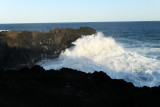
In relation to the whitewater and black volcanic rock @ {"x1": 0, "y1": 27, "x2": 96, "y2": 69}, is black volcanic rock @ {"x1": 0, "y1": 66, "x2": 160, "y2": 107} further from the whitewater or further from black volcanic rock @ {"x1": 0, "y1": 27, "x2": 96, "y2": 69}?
black volcanic rock @ {"x1": 0, "y1": 27, "x2": 96, "y2": 69}

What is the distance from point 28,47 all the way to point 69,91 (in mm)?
15221

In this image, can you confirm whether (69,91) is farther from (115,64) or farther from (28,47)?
(28,47)

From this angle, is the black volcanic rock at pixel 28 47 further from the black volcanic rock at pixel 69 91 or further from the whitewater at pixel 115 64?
the black volcanic rock at pixel 69 91

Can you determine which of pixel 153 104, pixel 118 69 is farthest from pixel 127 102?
pixel 118 69

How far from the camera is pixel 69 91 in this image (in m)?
9.78

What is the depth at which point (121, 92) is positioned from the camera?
32.0ft

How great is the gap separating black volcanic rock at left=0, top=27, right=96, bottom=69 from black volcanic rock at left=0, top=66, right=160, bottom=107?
796 cm

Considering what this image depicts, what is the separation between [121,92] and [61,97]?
145 inches

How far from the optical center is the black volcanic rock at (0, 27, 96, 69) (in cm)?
2024

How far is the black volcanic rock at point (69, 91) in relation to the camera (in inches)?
325

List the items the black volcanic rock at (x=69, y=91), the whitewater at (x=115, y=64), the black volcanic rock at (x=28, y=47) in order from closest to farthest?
the black volcanic rock at (x=69, y=91) → the whitewater at (x=115, y=64) → the black volcanic rock at (x=28, y=47)

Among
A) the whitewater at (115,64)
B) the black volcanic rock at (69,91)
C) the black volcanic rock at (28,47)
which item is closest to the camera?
the black volcanic rock at (69,91)

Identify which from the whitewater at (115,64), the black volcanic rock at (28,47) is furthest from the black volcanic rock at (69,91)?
the black volcanic rock at (28,47)

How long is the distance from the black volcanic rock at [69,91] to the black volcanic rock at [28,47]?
7.96m
